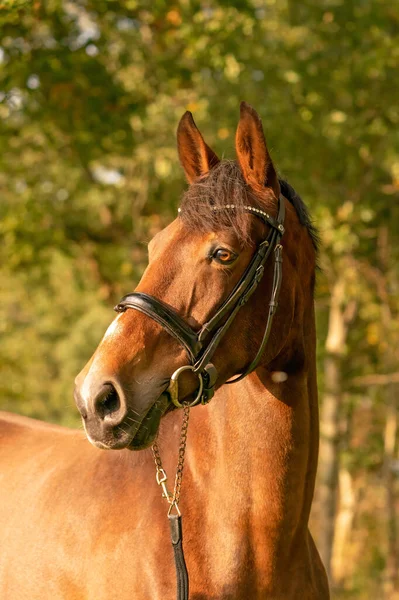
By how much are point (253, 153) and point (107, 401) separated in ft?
4.24

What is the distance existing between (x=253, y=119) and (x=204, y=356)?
→ 104 cm

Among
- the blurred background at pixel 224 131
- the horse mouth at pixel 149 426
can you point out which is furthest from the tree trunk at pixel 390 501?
the horse mouth at pixel 149 426

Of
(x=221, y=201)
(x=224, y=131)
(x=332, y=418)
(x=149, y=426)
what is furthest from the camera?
(x=332, y=418)

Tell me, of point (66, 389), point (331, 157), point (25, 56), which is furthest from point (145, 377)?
point (66, 389)

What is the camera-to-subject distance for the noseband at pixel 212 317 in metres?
3.10

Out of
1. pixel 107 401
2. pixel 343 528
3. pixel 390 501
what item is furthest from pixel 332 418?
pixel 107 401

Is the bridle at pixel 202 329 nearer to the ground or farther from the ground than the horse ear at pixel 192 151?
nearer to the ground

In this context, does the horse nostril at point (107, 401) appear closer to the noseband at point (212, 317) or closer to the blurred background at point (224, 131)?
the noseband at point (212, 317)

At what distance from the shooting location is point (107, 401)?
2965 mm

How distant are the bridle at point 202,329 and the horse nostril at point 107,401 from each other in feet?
0.79

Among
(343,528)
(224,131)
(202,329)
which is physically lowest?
(343,528)

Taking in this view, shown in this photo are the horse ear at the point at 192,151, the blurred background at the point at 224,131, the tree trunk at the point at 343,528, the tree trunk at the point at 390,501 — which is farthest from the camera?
the tree trunk at the point at 343,528

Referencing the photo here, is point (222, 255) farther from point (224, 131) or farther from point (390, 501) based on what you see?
point (390, 501)

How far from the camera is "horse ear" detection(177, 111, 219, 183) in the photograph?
3699mm
